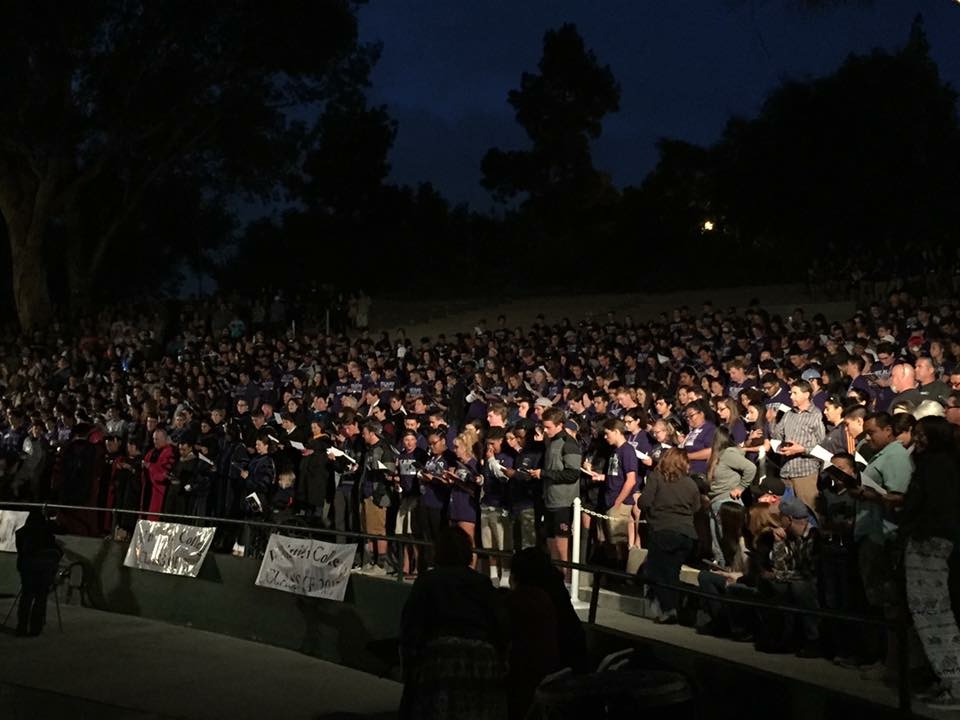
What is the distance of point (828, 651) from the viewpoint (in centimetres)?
823

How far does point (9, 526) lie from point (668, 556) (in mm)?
10230

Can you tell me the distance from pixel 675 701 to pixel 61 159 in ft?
113

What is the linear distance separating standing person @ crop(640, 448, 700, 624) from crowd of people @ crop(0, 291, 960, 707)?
0.02m

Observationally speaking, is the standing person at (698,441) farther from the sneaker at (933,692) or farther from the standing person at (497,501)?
the sneaker at (933,692)

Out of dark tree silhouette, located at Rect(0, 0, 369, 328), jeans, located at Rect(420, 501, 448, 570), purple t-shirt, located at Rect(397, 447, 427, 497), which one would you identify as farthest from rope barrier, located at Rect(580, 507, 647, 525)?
dark tree silhouette, located at Rect(0, 0, 369, 328)

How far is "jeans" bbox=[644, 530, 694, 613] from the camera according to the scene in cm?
964

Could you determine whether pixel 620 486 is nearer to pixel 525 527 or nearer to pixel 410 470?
pixel 525 527

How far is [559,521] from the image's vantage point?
451 inches

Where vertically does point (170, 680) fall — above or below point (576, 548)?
below

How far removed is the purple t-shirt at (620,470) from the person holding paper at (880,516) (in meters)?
3.40

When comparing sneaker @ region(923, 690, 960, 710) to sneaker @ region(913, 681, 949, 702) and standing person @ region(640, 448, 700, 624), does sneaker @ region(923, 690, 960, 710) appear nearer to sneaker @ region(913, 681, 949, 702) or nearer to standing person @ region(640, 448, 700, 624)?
sneaker @ region(913, 681, 949, 702)

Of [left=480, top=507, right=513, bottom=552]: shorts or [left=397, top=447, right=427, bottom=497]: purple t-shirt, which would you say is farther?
[left=397, top=447, right=427, bottom=497]: purple t-shirt

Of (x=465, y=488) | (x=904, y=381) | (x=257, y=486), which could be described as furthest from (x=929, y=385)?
(x=257, y=486)

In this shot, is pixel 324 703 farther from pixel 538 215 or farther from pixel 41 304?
pixel 538 215
